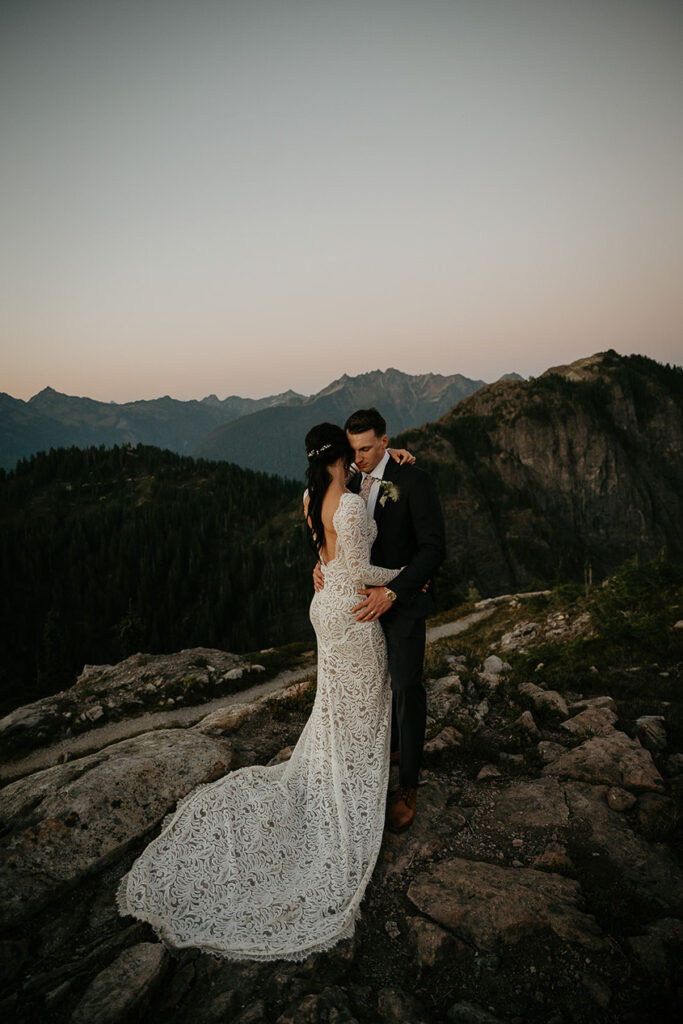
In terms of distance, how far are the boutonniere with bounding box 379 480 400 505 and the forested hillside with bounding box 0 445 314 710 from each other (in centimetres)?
6830

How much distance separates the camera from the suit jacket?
5184 millimetres

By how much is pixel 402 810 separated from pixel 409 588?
248 centimetres

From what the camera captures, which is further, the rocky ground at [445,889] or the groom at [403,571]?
the groom at [403,571]

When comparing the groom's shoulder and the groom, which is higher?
the groom's shoulder

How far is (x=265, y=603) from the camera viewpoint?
314 ft

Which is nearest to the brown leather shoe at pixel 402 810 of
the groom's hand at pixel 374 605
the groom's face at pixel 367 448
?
the groom's hand at pixel 374 605

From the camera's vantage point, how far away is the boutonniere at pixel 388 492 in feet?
17.4

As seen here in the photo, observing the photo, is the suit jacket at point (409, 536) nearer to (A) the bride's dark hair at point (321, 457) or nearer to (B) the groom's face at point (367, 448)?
(B) the groom's face at point (367, 448)

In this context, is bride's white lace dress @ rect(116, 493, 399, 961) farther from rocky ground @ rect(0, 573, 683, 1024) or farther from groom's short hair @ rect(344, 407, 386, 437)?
groom's short hair @ rect(344, 407, 386, 437)

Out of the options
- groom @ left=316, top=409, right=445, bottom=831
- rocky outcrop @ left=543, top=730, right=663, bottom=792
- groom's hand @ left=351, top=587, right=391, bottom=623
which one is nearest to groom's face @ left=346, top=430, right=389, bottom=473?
groom @ left=316, top=409, right=445, bottom=831

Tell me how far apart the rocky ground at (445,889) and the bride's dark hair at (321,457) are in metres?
3.63

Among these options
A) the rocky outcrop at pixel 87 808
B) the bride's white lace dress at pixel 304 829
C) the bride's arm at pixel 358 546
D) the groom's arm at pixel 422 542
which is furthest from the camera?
the groom's arm at pixel 422 542

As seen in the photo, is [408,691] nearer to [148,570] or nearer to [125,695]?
[125,695]

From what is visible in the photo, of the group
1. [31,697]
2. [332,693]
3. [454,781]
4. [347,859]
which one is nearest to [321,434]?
[332,693]
